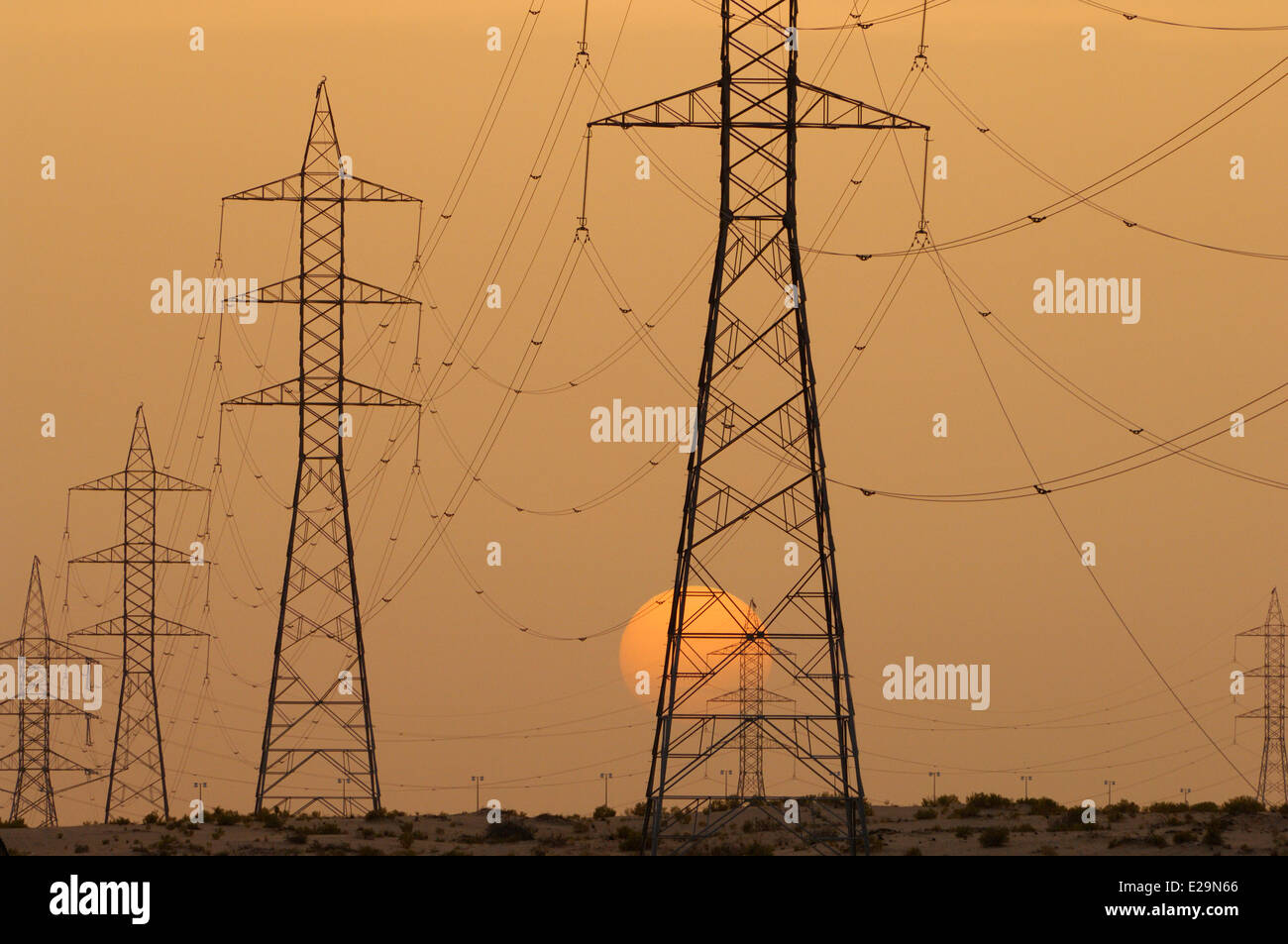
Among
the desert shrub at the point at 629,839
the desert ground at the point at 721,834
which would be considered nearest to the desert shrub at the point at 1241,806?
the desert ground at the point at 721,834

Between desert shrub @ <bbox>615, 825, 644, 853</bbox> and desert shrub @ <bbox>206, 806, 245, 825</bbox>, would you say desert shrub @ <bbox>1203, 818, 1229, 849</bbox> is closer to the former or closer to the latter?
desert shrub @ <bbox>615, 825, 644, 853</bbox>

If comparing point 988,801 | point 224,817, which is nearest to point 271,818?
point 224,817

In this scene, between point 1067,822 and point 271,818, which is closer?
point 1067,822

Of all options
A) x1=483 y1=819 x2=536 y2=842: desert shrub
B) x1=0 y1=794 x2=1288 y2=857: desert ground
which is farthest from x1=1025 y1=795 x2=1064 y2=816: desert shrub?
x1=483 y1=819 x2=536 y2=842: desert shrub

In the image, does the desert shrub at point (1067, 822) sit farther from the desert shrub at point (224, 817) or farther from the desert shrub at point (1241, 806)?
the desert shrub at point (224, 817)

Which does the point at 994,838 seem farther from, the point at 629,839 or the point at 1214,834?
the point at 629,839
